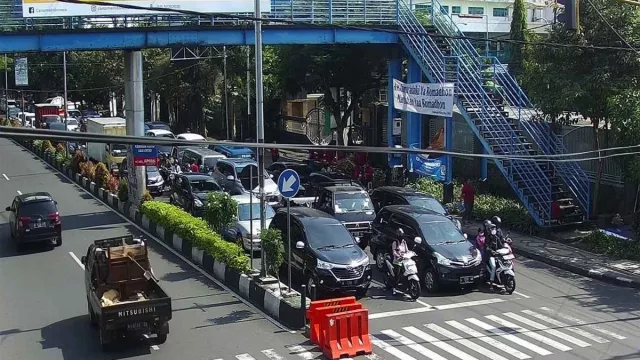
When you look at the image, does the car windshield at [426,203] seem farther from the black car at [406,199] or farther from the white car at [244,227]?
the white car at [244,227]

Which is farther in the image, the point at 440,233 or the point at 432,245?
the point at 440,233

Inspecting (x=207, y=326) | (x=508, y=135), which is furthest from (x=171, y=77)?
(x=207, y=326)

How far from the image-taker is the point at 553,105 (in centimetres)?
2333

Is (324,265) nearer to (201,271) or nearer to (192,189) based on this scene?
(201,271)

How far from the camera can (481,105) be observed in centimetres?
2645

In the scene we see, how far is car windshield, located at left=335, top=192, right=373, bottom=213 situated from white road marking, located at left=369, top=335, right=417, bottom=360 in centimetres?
870

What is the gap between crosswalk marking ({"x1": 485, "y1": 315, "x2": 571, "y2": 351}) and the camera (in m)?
13.6

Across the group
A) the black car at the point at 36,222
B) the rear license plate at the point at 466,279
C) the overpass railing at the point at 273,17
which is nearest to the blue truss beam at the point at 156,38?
the overpass railing at the point at 273,17

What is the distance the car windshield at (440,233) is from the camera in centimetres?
1803

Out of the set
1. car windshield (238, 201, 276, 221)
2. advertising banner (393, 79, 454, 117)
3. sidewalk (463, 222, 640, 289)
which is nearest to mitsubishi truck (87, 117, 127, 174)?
advertising banner (393, 79, 454, 117)

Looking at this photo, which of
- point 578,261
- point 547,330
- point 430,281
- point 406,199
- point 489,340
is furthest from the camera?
point 406,199

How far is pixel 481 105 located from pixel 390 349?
582 inches

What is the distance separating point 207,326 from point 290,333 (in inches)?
68.3

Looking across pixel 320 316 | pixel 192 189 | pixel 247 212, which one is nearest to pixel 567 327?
pixel 320 316
